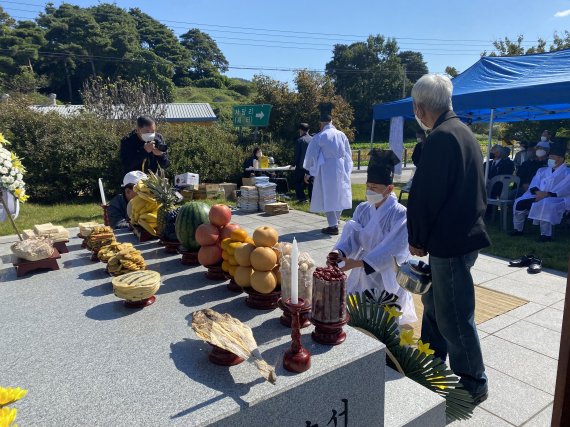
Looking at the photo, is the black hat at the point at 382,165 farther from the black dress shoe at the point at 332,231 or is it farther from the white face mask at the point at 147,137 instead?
the black dress shoe at the point at 332,231

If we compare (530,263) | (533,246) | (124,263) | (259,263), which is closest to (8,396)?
(259,263)

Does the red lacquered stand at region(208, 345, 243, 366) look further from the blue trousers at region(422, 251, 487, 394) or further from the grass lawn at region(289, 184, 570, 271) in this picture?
the grass lawn at region(289, 184, 570, 271)

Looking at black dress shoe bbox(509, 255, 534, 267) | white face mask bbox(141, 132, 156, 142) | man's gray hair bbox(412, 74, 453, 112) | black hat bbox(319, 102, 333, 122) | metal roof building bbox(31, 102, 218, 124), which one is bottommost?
black dress shoe bbox(509, 255, 534, 267)

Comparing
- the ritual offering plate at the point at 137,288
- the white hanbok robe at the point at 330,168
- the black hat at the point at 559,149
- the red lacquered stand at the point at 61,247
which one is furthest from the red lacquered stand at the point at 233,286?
the black hat at the point at 559,149

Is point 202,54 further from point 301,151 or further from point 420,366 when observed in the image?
point 420,366

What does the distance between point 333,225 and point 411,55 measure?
5884cm

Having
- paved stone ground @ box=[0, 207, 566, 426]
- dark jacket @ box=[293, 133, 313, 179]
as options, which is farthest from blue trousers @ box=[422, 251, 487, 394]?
dark jacket @ box=[293, 133, 313, 179]

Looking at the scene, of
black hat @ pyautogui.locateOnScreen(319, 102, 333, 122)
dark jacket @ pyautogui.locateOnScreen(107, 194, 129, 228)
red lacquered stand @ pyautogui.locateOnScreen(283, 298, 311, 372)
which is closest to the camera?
red lacquered stand @ pyautogui.locateOnScreen(283, 298, 311, 372)

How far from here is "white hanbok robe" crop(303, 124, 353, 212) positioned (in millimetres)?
7020

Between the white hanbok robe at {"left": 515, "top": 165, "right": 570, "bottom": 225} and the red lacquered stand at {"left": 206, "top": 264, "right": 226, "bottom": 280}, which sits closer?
the red lacquered stand at {"left": 206, "top": 264, "right": 226, "bottom": 280}

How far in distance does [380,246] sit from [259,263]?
1237mm

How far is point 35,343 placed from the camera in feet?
5.33

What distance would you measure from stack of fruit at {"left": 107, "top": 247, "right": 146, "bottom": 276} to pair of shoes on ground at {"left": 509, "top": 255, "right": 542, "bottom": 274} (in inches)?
193

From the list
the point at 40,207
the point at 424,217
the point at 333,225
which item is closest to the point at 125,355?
the point at 424,217
